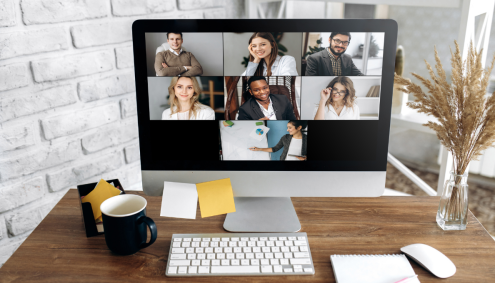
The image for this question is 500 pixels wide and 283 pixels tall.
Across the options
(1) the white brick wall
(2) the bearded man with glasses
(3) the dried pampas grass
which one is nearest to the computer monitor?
(2) the bearded man with glasses

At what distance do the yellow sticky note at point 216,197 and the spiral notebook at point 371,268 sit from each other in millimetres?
259

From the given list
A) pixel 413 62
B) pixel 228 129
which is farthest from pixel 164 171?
pixel 413 62

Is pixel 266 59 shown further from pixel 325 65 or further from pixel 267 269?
pixel 267 269

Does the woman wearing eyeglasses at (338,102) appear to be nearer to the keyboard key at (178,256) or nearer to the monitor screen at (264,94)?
the monitor screen at (264,94)

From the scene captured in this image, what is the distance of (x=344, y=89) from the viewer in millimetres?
778

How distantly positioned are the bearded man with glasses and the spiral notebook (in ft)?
1.25

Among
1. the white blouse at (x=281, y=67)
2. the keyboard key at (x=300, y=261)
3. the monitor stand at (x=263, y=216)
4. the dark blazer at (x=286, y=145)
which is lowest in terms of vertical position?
the keyboard key at (x=300, y=261)

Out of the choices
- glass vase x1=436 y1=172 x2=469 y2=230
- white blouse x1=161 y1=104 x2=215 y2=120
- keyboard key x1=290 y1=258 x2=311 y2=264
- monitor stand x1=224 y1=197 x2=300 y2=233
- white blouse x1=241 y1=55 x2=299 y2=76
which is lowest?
keyboard key x1=290 y1=258 x2=311 y2=264

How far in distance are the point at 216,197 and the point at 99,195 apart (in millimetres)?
278

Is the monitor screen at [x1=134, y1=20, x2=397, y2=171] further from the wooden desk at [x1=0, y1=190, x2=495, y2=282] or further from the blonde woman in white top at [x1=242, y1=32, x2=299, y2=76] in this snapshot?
the wooden desk at [x1=0, y1=190, x2=495, y2=282]

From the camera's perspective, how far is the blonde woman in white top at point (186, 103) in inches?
30.4

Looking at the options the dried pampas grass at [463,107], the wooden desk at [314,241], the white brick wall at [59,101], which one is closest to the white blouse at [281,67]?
the dried pampas grass at [463,107]

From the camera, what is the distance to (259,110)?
30.9 inches

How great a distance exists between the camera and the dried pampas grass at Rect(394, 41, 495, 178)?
0.75 meters
